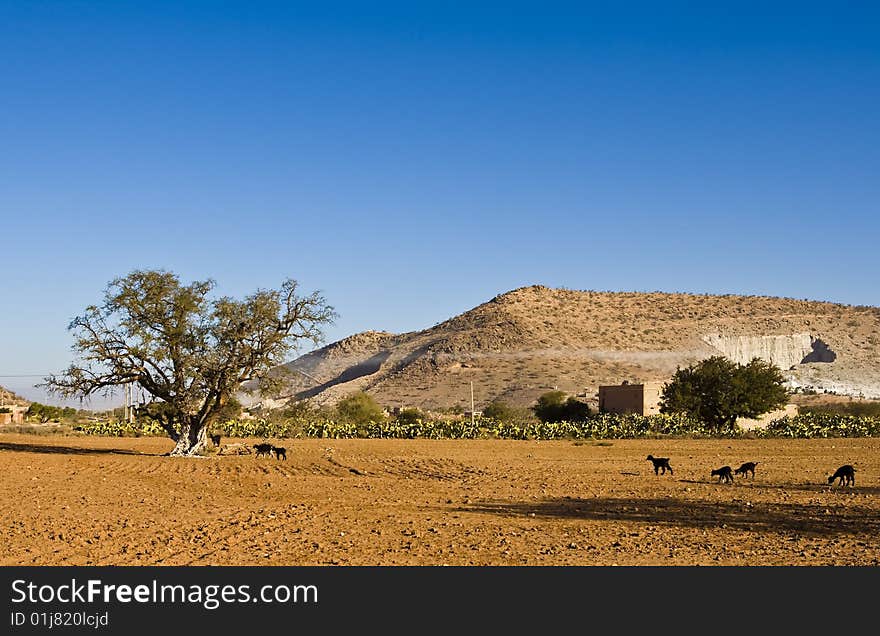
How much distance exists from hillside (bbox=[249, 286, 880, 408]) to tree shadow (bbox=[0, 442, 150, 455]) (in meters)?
64.1

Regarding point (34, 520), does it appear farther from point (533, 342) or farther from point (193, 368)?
point (533, 342)

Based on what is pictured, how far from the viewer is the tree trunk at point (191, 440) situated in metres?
39.3

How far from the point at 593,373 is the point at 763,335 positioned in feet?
109

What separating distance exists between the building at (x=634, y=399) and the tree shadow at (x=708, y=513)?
55244mm

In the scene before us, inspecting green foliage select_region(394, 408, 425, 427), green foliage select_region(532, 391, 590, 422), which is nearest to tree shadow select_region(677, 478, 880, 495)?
green foliage select_region(394, 408, 425, 427)

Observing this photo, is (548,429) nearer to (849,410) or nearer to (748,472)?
(748,472)

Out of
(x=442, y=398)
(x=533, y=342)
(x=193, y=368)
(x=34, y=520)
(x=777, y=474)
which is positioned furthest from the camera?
(x=533, y=342)

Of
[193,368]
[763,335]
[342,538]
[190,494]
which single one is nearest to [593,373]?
[763,335]

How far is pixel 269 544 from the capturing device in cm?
1527

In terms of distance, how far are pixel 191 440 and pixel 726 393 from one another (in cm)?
3521

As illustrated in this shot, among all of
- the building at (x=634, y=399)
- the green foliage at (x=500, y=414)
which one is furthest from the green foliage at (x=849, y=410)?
the green foliage at (x=500, y=414)

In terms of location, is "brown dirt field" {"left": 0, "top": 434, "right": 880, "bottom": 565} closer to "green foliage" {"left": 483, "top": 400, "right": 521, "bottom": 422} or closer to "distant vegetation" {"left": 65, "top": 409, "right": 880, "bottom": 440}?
"distant vegetation" {"left": 65, "top": 409, "right": 880, "bottom": 440}

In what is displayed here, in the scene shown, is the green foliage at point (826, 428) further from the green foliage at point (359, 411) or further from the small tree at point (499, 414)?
the green foliage at point (359, 411)

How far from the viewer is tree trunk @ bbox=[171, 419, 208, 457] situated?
39.3 metres
